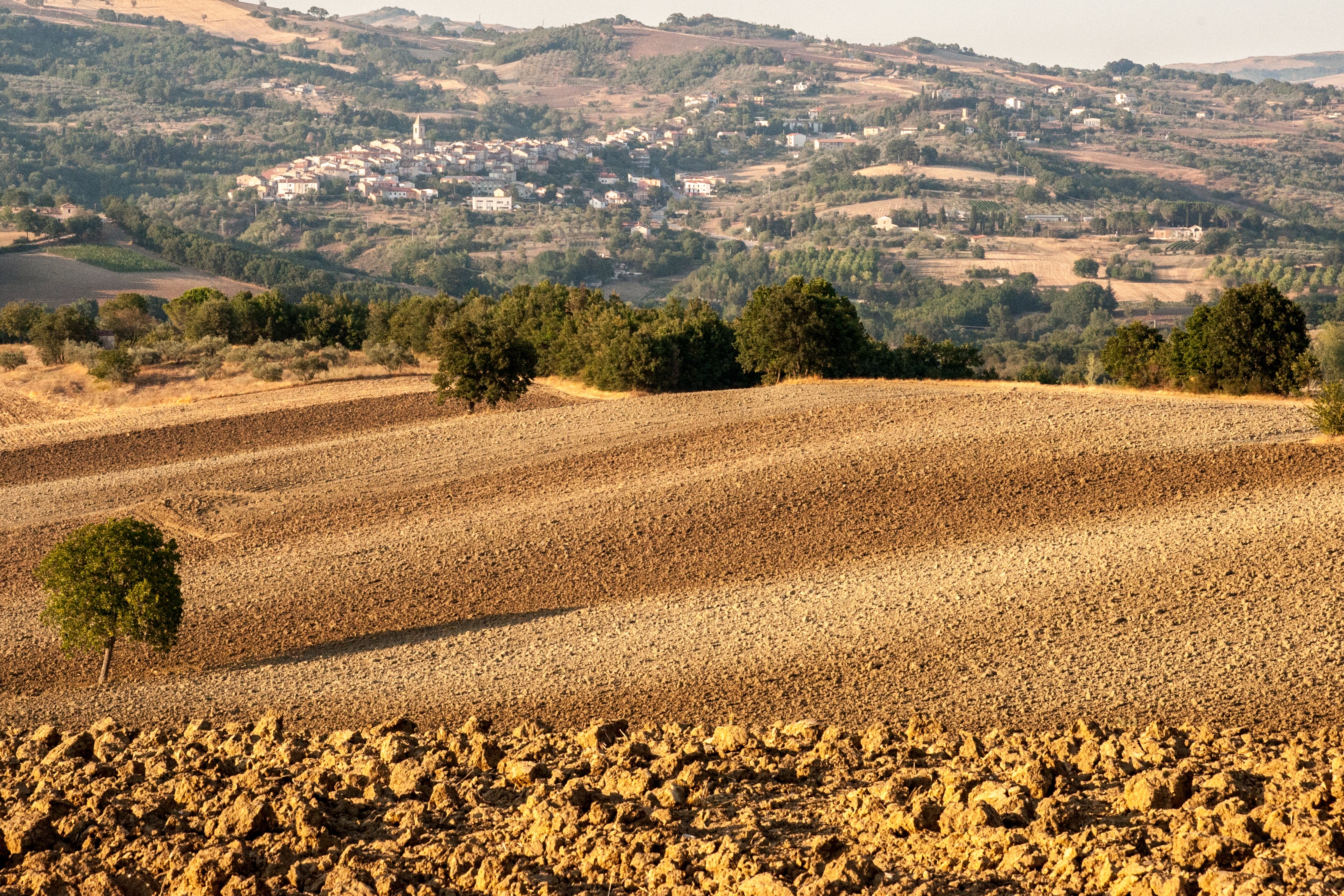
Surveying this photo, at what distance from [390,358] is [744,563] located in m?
32.9

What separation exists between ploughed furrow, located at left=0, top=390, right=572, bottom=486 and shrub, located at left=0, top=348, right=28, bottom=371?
21.6m

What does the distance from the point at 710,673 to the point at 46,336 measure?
50.9m

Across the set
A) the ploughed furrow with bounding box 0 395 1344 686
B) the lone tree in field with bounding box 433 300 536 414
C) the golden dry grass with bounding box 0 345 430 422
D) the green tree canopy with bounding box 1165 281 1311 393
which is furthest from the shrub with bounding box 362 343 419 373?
the green tree canopy with bounding box 1165 281 1311 393

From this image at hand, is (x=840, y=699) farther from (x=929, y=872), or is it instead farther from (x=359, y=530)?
(x=359, y=530)

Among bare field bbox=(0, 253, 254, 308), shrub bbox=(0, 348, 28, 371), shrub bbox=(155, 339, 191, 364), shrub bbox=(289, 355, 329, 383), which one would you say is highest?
shrub bbox=(289, 355, 329, 383)

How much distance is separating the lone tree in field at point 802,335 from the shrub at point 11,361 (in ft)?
113

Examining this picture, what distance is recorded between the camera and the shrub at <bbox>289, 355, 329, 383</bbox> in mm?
49656

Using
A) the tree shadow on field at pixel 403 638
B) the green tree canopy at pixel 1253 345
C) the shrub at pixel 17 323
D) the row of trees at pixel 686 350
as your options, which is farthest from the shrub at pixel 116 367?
the green tree canopy at pixel 1253 345

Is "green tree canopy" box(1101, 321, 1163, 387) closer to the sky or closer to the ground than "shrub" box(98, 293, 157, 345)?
closer to the sky

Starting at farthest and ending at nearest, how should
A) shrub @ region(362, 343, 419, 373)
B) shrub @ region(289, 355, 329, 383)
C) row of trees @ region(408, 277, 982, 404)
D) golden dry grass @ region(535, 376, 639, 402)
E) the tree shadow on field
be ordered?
shrub @ region(362, 343, 419, 373), shrub @ region(289, 355, 329, 383), golden dry grass @ region(535, 376, 639, 402), row of trees @ region(408, 277, 982, 404), the tree shadow on field

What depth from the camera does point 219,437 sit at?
124ft

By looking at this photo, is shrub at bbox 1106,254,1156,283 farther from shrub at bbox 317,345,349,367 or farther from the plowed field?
the plowed field

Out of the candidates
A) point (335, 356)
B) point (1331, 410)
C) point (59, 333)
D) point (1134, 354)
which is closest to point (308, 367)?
point (335, 356)

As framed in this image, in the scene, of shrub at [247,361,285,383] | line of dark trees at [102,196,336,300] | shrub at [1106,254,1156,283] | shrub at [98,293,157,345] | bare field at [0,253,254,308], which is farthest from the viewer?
shrub at [1106,254,1156,283]
